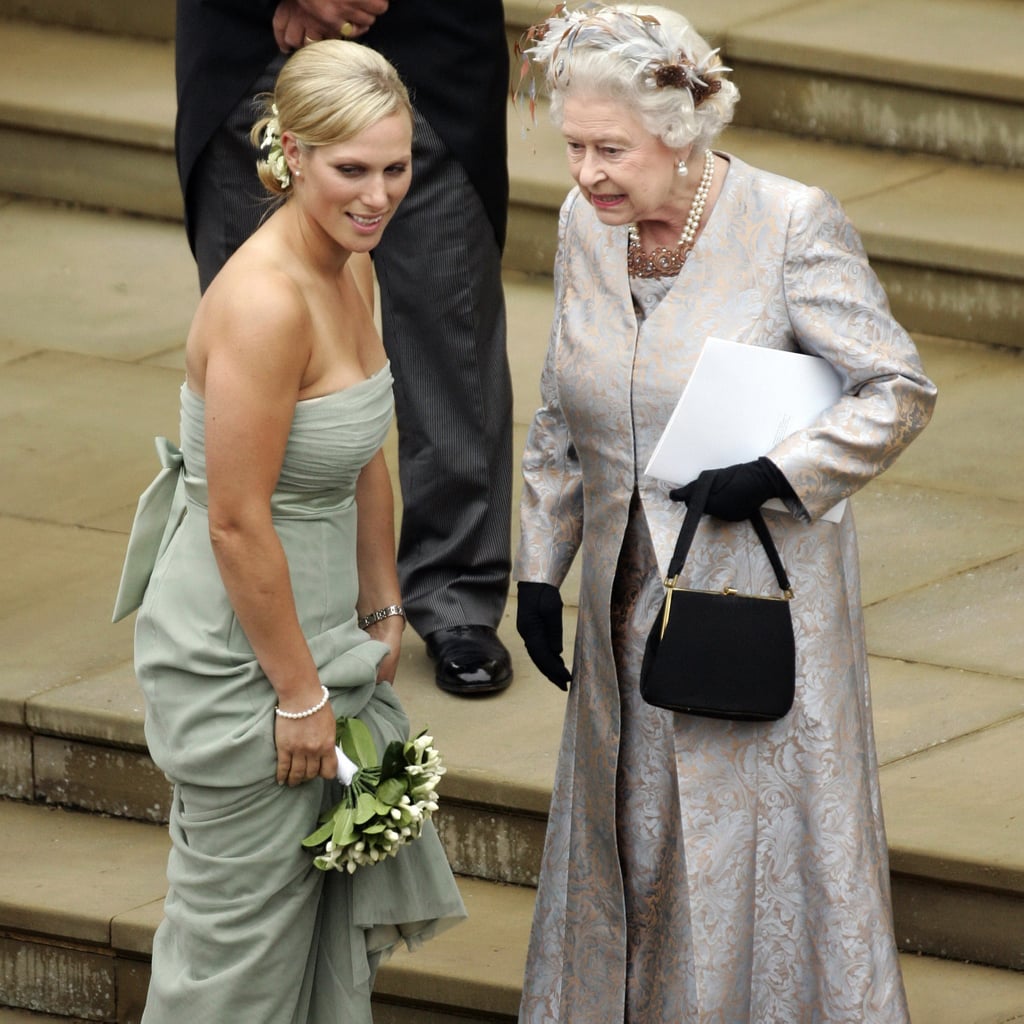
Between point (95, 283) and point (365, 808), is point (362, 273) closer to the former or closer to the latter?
point (365, 808)

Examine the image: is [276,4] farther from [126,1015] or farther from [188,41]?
[126,1015]

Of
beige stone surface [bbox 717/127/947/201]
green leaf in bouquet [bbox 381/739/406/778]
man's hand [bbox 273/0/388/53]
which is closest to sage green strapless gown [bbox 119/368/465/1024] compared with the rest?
green leaf in bouquet [bbox 381/739/406/778]

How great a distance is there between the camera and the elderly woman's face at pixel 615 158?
295 cm

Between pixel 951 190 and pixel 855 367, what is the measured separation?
383 centimetres

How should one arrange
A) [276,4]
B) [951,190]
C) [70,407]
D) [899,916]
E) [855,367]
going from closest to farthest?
[855,367]
[899,916]
[276,4]
[70,407]
[951,190]

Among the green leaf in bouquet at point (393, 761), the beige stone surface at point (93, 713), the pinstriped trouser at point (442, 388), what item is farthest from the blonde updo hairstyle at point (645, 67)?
the beige stone surface at point (93, 713)

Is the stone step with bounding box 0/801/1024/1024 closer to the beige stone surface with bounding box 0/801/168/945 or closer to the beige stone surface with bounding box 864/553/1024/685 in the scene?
the beige stone surface with bounding box 0/801/168/945

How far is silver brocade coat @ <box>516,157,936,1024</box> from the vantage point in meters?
3.02

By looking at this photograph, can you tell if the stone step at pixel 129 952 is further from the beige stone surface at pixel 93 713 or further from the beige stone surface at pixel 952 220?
the beige stone surface at pixel 952 220

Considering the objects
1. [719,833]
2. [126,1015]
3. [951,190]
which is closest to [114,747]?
[126,1015]

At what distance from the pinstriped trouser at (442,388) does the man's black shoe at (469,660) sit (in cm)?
3

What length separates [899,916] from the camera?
3963 mm

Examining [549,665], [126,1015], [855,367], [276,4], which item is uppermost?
[276,4]

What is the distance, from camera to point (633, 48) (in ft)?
9.58
